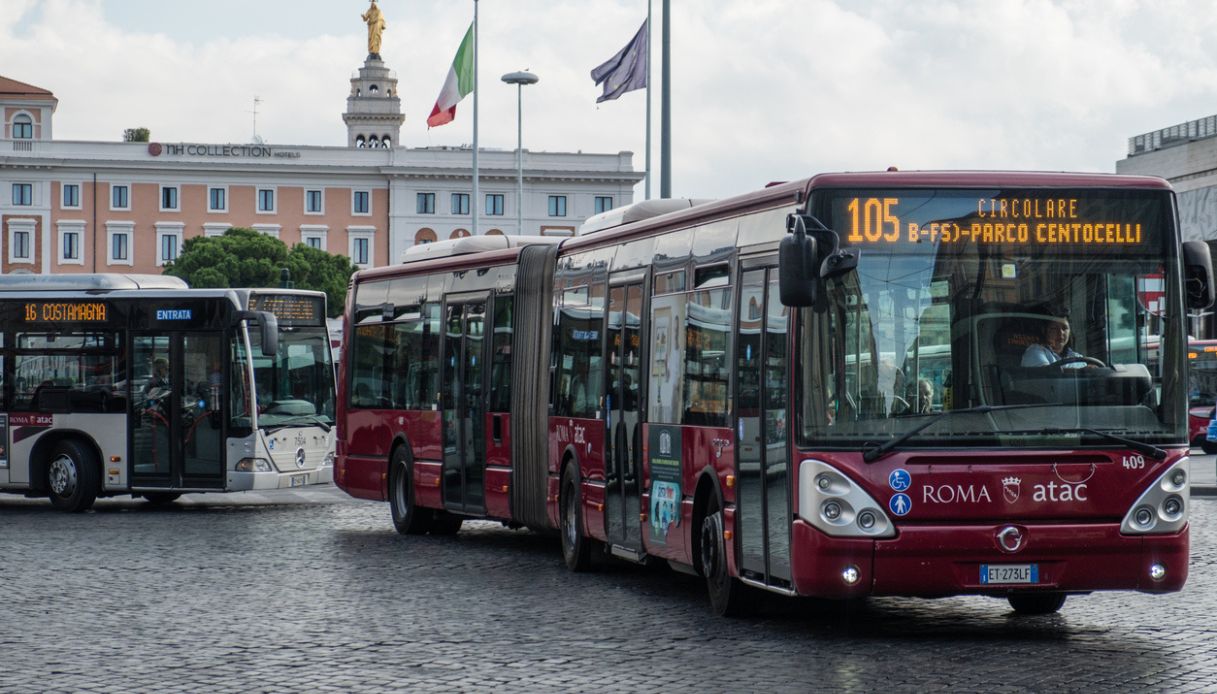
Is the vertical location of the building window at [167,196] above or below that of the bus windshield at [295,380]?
Answer: above

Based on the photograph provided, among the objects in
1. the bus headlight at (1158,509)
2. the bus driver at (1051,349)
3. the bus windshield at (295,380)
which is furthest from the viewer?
the bus windshield at (295,380)

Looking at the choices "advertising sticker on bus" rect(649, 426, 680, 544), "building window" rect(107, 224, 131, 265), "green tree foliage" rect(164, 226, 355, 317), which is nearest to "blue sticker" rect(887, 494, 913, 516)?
"advertising sticker on bus" rect(649, 426, 680, 544)

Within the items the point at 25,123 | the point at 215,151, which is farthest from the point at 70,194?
the point at 25,123

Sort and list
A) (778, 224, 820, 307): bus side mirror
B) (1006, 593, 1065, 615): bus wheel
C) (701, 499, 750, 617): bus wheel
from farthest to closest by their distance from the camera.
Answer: (1006, 593, 1065, 615): bus wheel
(701, 499, 750, 617): bus wheel
(778, 224, 820, 307): bus side mirror

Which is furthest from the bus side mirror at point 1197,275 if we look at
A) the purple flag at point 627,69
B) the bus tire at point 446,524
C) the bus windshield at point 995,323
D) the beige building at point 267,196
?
the beige building at point 267,196

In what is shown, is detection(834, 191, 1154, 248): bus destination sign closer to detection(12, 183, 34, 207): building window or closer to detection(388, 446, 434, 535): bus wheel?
detection(388, 446, 434, 535): bus wheel

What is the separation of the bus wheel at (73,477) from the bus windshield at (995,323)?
1448cm

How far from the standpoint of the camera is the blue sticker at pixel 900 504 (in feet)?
33.3

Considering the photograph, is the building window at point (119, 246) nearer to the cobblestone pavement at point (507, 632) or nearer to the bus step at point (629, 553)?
the cobblestone pavement at point (507, 632)

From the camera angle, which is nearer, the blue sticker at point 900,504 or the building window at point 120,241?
the blue sticker at point 900,504

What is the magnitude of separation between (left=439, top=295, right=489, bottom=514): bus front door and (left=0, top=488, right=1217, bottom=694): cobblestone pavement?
766 millimetres

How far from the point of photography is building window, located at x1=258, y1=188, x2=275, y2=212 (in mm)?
121500

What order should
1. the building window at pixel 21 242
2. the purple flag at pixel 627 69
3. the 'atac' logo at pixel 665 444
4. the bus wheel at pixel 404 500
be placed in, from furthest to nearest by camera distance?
1. the building window at pixel 21 242
2. the purple flag at pixel 627 69
3. the bus wheel at pixel 404 500
4. the 'atac' logo at pixel 665 444

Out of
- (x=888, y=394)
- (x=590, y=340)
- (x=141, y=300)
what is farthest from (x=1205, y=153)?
(x=888, y=394)
